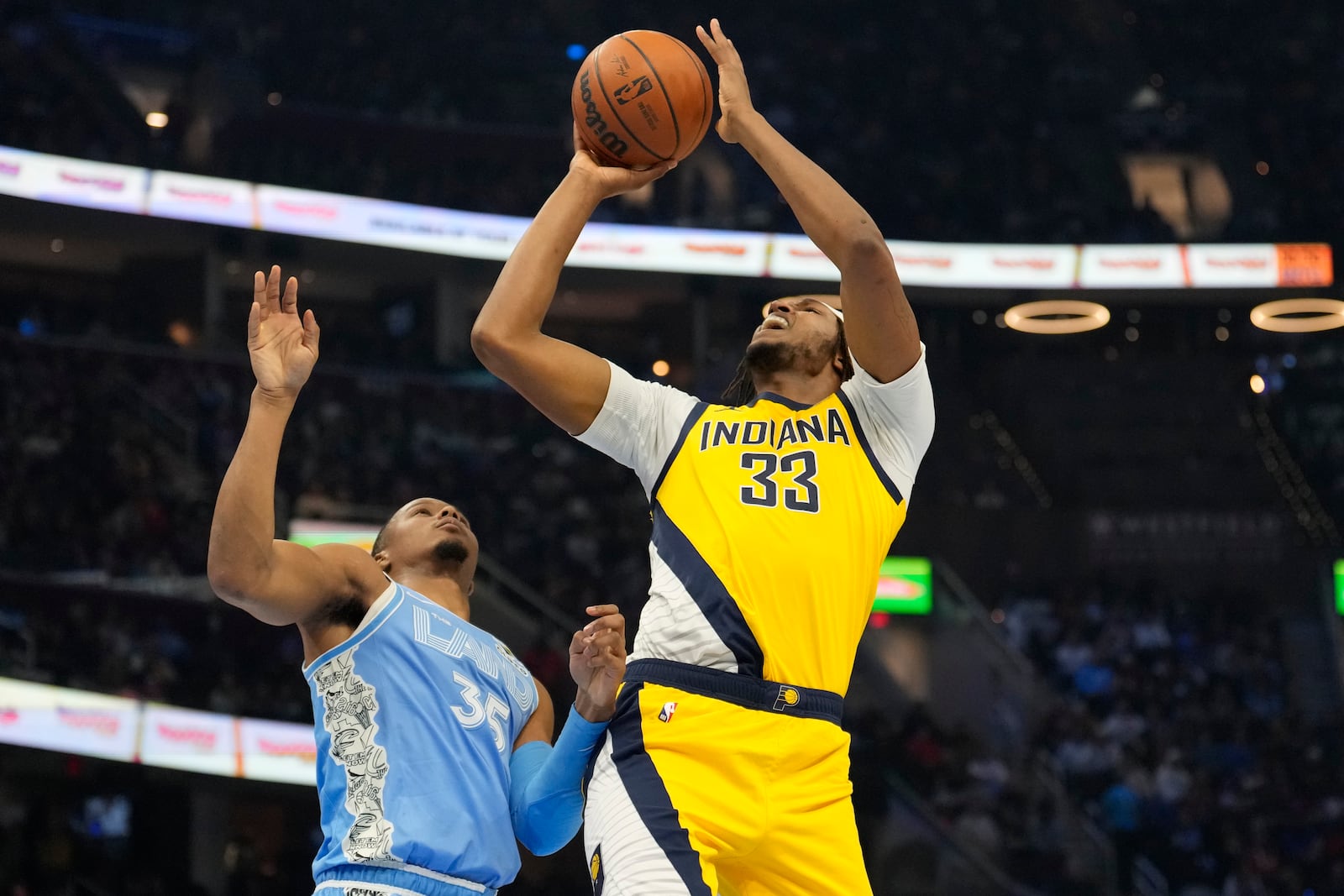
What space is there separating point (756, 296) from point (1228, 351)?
25.6ft

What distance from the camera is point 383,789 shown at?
3.34 metres

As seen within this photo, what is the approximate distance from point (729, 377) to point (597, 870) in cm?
1696

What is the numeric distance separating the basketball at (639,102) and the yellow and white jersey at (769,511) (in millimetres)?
594

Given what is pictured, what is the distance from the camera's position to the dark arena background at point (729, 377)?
1356 cm

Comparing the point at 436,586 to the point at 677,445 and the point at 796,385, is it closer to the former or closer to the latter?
the point at 677,445

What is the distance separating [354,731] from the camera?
341cm

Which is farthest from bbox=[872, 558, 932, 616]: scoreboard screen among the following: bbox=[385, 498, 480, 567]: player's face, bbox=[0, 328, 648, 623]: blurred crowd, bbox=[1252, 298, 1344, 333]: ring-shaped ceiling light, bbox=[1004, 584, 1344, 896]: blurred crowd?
bbox=[385, 498, 480, 567]: player's face

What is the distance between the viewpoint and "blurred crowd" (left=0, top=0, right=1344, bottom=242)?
61.5 feet

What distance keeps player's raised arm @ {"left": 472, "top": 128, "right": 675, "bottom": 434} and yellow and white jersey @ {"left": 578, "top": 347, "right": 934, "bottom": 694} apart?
0.08 meters

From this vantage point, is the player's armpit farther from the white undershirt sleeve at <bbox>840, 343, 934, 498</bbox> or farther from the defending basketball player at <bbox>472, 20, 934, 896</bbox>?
the white undershirt sleeve at <bbox>840, 343, 934, 498</bbox>

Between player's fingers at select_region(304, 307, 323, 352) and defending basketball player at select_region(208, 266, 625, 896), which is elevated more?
player's fingers at select_region(304, 307, 323, 352)

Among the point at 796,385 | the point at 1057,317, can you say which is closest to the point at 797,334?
the point at 796,385

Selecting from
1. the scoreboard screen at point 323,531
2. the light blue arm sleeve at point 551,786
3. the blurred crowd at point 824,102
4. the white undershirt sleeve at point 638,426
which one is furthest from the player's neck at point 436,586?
the blurred crowd at point 824,102

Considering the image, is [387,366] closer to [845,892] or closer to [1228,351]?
[1228,351]
